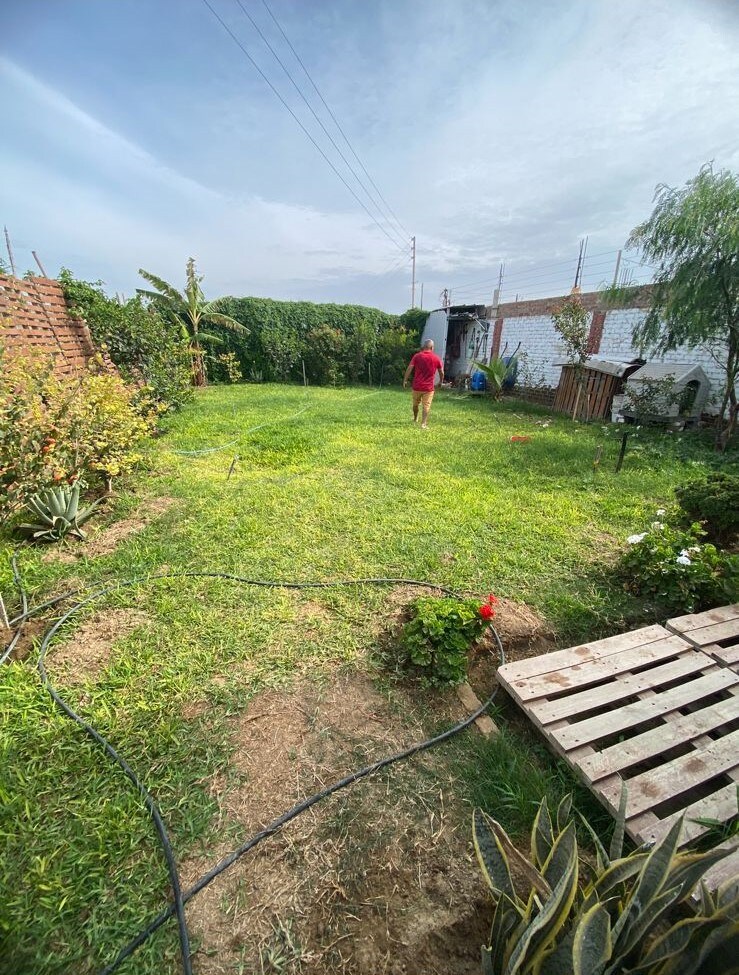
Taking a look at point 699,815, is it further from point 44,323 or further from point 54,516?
point 44,323

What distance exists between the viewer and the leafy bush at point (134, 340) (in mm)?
6062

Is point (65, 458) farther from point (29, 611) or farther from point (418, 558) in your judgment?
point (418, 558)

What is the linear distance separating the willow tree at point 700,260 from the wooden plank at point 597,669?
19.4 ft

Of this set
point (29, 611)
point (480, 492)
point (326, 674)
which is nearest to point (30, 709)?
point (29, 611)

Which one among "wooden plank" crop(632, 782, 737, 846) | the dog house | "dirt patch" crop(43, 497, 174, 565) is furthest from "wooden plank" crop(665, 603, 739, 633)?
the dog house

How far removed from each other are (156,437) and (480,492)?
502 cm

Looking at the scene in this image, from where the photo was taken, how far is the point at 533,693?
194 cm

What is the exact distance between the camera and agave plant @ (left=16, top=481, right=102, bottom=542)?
321cm

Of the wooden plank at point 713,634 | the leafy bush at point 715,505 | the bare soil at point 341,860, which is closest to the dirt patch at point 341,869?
the bare soil at point 341,860

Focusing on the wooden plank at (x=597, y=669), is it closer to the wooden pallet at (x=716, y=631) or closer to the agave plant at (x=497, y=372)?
the wooden pallet at (x=716, y=631)

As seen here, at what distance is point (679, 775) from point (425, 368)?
659 cm

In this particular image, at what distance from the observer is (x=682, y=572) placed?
2680 mm

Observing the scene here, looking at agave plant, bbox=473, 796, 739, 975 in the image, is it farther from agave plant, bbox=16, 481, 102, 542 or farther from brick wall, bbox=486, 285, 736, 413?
brick wall, bbox=486, 285, 736, 413

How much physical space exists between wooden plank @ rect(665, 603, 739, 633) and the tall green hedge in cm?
1293
